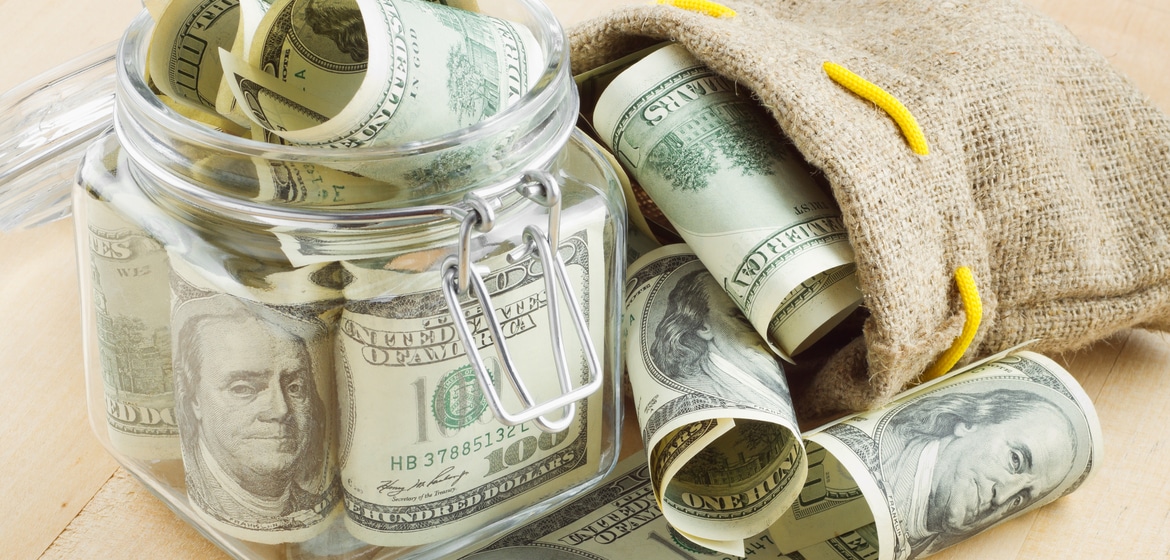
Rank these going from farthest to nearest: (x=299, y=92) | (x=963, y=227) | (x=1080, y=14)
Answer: (x=1080, y=14), (x=963, y=227), (x=299, y=92)

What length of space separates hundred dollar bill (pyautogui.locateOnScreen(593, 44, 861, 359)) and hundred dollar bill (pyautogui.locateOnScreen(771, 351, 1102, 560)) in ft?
0.18

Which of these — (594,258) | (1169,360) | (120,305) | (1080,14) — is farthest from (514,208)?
(1080,14)

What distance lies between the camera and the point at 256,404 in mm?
402

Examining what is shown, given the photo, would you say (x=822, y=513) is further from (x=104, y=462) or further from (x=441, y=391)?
(x=104, y=462)

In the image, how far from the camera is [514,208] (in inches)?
15.6

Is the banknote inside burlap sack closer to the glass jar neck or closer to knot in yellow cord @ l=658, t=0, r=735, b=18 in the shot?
knot in yellow cord @ l=658, t=0, r=735, b=18

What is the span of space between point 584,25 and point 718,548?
0.26 meters

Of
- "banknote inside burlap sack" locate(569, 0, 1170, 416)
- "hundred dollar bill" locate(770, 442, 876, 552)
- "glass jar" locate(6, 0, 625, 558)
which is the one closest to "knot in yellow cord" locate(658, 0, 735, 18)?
"banknote inside burlap sack" locate(569, 0, 1170, 416)

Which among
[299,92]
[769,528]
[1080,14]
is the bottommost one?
[769,528]

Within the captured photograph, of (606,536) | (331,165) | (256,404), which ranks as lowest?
(606,536)

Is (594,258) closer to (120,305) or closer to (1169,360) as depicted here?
(120,305)

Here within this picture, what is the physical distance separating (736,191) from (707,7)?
0.11 m

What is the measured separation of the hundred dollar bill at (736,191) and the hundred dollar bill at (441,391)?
0.21ft

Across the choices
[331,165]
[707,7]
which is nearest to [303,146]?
[331,165]
